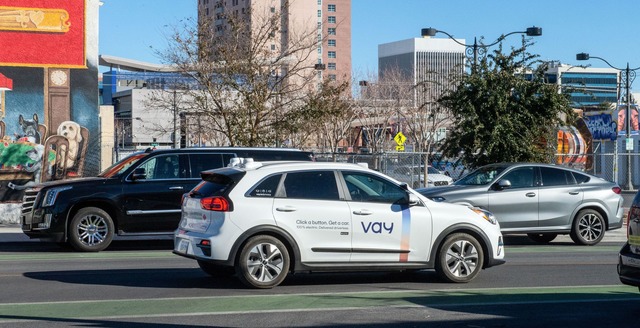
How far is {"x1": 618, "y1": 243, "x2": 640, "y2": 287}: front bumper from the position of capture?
367 inches

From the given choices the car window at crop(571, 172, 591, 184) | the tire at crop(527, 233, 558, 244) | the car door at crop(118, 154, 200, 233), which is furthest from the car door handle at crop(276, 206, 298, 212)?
the tire at crop(527, 233, 558, 244)

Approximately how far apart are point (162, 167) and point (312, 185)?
6397 millimetres

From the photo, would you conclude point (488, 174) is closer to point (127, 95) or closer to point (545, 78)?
point (545, 78)

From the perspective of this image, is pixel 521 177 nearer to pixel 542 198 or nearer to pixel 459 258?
pixel 542 198

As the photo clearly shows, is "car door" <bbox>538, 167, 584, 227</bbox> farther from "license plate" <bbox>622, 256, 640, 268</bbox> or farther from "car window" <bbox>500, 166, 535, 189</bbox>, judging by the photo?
"license plate" <bbox>622, 256, 640, 268</bbox>

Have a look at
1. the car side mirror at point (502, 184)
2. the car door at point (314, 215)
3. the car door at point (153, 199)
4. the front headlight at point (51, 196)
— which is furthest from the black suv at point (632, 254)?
the front headlight at point (51, 196)

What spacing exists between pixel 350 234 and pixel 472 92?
12279 mm

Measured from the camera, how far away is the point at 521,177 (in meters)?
18.6

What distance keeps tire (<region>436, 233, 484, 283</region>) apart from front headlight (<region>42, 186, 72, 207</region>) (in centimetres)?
799

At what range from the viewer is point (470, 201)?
18047 mm

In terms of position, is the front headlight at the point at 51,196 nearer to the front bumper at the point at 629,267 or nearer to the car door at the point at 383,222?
the car door at the point at 383,222

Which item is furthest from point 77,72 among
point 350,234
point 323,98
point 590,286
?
point 590,286

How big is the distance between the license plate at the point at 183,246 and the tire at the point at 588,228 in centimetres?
983

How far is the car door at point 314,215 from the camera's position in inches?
451
